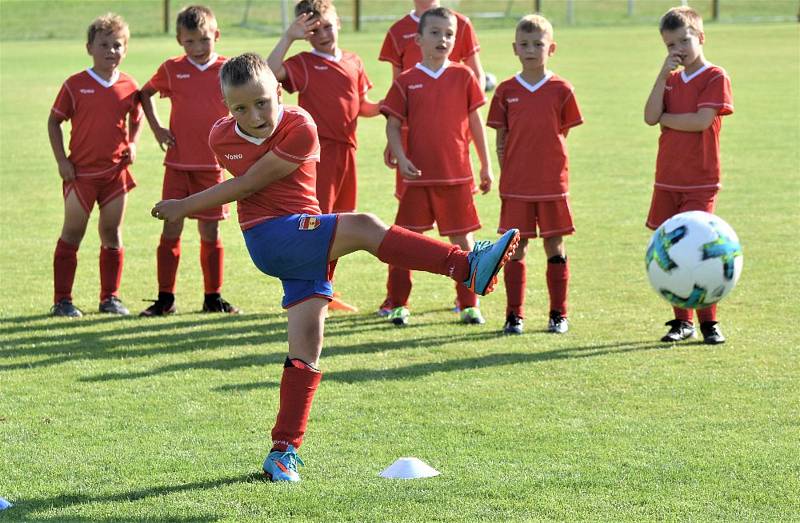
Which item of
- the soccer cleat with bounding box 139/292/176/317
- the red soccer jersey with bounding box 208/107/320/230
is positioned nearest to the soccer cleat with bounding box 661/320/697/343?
the red soccer jersey with bounding box 208/107/320/230

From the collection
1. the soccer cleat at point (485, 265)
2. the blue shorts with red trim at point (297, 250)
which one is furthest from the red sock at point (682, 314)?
the blue shorts with red trim at point (297, 250)

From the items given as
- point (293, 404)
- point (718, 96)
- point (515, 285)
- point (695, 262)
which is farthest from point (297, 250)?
point (718, 96)

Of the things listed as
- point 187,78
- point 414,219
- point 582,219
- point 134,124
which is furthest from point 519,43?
point 582,219

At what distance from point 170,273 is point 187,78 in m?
1.37

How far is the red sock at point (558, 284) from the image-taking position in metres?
8.14

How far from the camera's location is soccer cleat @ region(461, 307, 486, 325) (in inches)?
334

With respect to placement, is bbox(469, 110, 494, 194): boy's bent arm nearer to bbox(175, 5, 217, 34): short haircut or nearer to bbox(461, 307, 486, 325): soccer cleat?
bbox(461, 307, 486, 325): soccer cleat

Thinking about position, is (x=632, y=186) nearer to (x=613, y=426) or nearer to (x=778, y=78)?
(x=613, y=426)

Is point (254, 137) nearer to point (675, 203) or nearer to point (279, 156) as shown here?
point (279, 156)

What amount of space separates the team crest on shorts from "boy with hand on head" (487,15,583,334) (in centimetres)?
304

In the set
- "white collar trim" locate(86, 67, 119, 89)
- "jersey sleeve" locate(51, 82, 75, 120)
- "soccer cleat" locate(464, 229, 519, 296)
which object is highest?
"white collar trim" locate(86, 67, 119, 89)

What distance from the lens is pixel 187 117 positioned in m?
8.67

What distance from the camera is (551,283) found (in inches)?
321

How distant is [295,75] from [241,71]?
342cm
